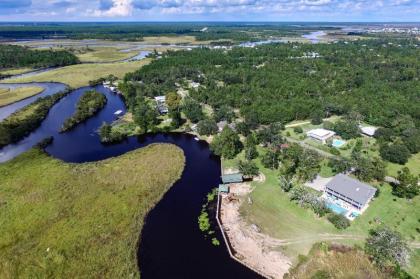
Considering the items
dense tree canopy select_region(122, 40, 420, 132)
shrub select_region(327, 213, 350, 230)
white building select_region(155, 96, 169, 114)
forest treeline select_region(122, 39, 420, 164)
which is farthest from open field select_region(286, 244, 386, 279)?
white building select_region(155, 96, 169, 114)

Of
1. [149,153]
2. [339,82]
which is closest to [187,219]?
[149,153]

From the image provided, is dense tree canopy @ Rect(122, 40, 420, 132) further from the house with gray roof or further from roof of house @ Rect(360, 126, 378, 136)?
the house with gray roof

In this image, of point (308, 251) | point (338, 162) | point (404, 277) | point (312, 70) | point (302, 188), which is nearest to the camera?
point (404, 277)

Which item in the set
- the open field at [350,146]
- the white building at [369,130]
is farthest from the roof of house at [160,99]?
the white building at [369,130]

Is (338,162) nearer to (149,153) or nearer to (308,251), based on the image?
(308,251)

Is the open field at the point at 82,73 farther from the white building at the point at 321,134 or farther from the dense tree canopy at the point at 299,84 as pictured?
the white building at the point at 321,134

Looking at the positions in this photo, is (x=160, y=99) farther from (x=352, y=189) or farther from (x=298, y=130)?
(x=352, y=189)
